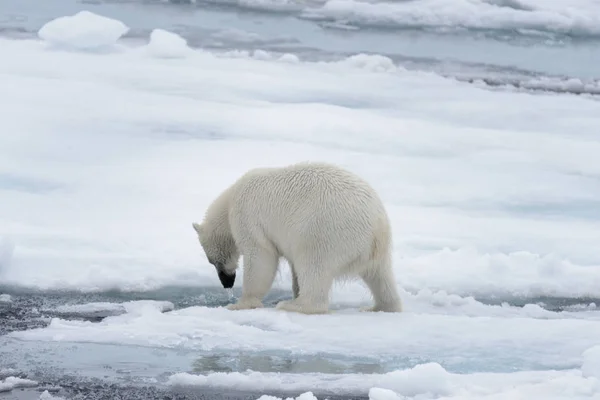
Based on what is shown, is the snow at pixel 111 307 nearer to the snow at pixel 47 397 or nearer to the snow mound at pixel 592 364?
the snow at pixel 47 397

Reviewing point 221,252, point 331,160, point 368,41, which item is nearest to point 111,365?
point 221,252

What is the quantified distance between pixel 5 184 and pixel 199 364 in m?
5.00

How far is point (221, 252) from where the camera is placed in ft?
21.3

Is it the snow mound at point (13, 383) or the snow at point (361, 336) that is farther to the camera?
the snow at point (361, 336)

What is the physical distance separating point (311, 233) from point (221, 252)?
1.13 metres

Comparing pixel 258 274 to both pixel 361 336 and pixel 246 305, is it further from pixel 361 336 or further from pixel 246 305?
pixel 361 336

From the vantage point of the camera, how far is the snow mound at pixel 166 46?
1359 cm

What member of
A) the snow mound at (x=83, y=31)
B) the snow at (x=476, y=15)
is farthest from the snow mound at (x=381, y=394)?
the snow at (x=476, y=15)

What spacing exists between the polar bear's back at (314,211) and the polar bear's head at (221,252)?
0.46 meters

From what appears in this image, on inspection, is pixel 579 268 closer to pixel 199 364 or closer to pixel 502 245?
pixel 502 245

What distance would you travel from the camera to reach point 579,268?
706 centimetres

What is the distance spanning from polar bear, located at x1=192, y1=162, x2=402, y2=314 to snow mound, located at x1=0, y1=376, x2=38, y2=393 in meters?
1.89

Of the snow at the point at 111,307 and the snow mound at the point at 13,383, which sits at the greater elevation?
the snow mound at the point at 13,383

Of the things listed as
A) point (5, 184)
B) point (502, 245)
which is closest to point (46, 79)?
point (5, 184)
